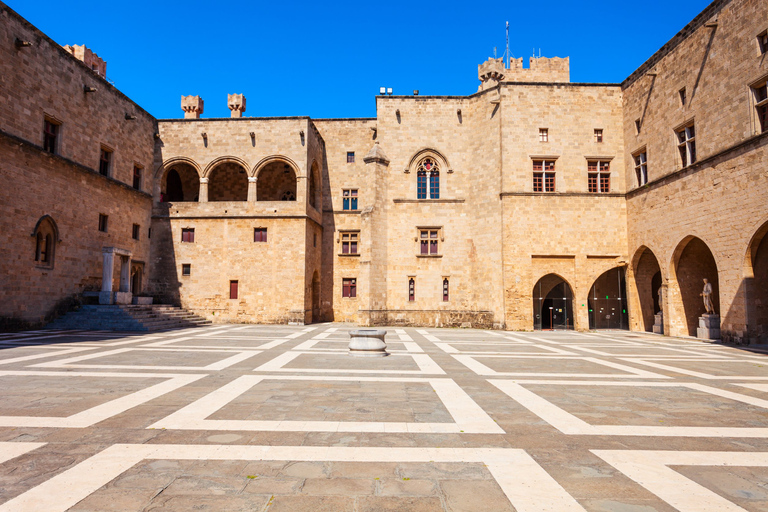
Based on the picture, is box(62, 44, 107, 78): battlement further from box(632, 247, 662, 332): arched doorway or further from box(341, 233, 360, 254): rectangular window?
box(632, 247, 662, 332): arched doorway

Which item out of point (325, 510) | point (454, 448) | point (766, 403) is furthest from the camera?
point (766, 403)

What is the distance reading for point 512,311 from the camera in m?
22.3

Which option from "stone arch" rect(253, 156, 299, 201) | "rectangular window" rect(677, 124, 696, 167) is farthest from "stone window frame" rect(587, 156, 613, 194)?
"stone arch" rect(253, 156, 299, 201)

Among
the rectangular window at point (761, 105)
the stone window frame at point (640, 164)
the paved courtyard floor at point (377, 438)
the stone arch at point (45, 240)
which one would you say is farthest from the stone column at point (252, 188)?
the rectangular window at point (761, 105)

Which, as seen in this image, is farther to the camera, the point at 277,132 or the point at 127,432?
the point at 277,132

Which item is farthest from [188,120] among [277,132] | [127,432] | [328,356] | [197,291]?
[127,432]

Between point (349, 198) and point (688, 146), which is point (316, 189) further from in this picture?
point (688, 146)

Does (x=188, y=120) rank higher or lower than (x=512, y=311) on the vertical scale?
higher

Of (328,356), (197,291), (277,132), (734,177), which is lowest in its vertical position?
(328,356)

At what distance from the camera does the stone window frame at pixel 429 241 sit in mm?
25075

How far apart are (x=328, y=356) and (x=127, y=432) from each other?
6829 mm

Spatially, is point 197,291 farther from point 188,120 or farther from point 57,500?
point 57,500

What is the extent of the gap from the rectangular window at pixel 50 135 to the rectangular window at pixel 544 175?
23.6 m

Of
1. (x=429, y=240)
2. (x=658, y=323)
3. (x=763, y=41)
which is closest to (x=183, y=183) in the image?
(x=429, y=240)
